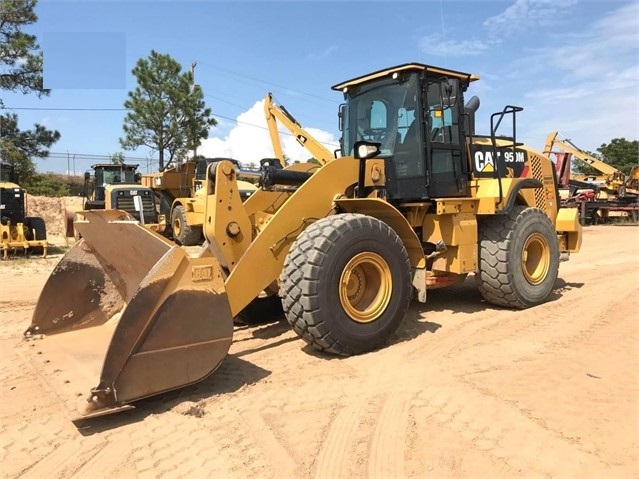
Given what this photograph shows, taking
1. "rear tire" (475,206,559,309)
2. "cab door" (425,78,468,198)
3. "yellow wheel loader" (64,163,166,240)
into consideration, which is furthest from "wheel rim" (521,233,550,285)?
"yellow wheel loader" (64,163,166,240)

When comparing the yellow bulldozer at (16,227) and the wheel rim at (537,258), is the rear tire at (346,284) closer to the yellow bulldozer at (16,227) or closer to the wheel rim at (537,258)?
the wheel rim at (537,258)

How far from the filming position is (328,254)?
13.5ft

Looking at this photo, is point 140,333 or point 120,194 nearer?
point 140,333

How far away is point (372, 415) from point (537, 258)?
13.8 feet

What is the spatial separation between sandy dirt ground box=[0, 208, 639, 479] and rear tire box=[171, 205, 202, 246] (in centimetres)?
911

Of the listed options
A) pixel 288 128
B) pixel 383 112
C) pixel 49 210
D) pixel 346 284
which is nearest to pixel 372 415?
pixel 346 284

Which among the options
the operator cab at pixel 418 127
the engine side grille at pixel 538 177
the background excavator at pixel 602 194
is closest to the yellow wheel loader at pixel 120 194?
the operator cab at pixel 418 127

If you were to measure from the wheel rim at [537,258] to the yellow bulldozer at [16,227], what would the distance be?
430 inches

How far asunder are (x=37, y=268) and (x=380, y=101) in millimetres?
8295

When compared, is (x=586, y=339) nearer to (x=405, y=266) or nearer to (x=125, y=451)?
(x=405, y=266)

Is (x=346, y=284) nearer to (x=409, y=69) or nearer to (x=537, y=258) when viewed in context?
(x=409, y=69)

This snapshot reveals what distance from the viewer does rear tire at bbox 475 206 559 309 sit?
5918 millimetres

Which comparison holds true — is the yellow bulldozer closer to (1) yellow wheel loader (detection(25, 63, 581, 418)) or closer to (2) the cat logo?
(1) yellow wheel loader (detection(25, 63, 581, 418))

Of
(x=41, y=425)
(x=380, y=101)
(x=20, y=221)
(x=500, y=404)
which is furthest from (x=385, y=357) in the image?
(x=20, y=221)
